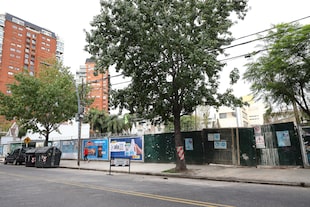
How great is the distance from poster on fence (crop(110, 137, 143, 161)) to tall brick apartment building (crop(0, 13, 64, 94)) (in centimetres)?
6727

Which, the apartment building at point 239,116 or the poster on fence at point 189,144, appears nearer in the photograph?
the poster on fence at point 189,144

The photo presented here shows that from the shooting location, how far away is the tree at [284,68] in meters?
13.4

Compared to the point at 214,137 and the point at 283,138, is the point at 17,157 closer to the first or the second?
the point at 214,137

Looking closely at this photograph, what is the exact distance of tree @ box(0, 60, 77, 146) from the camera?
23266 millimetres

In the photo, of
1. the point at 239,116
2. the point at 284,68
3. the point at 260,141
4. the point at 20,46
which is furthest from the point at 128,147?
the point at 20,46

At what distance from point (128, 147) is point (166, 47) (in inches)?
483

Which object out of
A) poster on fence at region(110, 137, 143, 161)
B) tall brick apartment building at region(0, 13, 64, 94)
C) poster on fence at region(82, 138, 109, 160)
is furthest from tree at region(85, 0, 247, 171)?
tall brick apartment building at region(0, 13, 64, 94)

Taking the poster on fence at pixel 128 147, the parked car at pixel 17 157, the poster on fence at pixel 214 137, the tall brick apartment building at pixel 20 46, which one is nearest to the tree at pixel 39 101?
the parked car at pixel 17 157

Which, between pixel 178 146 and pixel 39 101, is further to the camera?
pixel 39 101

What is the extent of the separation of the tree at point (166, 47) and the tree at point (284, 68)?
308 cm

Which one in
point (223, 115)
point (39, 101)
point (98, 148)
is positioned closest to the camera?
point (39, 101)

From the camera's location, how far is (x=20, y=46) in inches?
3506

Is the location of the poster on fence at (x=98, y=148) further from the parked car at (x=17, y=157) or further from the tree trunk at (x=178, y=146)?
the tree trunk at (x=178, y=146)

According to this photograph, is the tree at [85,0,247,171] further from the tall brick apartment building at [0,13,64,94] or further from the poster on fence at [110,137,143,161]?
the tall brick apartment building at [0,13,64,94]
